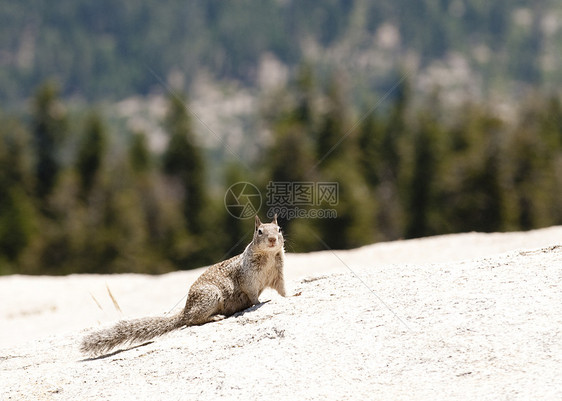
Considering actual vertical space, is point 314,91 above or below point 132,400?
above

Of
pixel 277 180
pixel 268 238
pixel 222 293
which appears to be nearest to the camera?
pixel 268 238

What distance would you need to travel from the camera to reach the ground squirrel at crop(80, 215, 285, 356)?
35.2 feet

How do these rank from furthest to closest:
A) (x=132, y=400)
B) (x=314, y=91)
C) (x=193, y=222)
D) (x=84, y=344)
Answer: (x=314, y=91), (x=193, y=222), (x=84, y=344), (x=132, y=400)

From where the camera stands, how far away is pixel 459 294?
9930mm

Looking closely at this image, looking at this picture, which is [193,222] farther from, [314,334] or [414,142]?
[314,334]

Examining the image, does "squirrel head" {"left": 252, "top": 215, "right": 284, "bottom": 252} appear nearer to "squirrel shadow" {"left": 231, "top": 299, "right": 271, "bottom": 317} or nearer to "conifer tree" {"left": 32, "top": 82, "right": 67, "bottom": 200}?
"squirrel shadow" {"left": 231, "top": 299, "right": 271, "bottom": 317}

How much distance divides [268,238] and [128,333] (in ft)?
7.64

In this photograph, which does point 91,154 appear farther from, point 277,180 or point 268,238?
point 268,238

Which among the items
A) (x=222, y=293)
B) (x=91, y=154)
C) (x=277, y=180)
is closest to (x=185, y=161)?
(x=91, y=154)

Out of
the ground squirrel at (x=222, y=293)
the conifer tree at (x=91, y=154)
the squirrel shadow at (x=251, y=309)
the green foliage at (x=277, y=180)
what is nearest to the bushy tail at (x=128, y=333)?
the ground squirrel at (x=222, y=293)

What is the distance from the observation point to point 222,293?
1123cm

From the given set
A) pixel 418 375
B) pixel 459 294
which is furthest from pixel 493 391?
pixel 459 294

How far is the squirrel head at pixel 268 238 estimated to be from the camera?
10.7 m

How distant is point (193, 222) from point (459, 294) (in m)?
54.0
